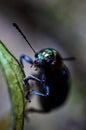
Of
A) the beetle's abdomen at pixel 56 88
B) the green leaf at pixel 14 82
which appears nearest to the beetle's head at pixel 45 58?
the beetle's abdomen at pixel 56 88

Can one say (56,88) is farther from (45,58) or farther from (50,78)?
(45,58)

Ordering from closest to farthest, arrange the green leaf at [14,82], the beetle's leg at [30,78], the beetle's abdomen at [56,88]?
the green leaf at [14,82] → the beetle's leg at [30,78] → the beetle's abdomen at [56,88]

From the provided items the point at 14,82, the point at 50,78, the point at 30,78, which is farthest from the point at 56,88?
the point at 14,82

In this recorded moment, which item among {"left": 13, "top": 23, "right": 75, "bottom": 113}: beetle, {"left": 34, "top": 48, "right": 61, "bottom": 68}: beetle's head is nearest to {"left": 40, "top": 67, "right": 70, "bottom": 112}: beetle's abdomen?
{"left": 13, "top": 23, "right": 75, "bottom": 113}: beetle

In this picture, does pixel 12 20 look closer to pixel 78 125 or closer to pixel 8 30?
pixel 8 30

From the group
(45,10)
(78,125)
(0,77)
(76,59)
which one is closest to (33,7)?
(45,10)

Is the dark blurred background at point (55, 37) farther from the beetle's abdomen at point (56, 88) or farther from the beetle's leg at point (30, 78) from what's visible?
the beetle's leg at point (30, 78)
